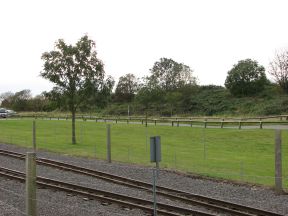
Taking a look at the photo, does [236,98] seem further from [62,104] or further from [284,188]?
[284,188]

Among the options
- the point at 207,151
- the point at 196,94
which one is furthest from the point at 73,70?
the point at 196,94

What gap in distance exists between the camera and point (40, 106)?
9925cm

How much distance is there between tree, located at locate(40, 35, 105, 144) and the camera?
30.6m

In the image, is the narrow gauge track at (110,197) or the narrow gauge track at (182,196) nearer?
the narrow gauge track at (110,197)

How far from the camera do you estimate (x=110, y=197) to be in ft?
43.0

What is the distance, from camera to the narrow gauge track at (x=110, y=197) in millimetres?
11069

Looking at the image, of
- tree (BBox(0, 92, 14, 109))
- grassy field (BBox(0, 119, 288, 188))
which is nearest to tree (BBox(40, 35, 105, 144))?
grassy field (BBox(0, 119, 288, 188))

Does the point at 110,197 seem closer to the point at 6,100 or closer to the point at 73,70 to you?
the point at 73,70

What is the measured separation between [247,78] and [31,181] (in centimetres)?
6948

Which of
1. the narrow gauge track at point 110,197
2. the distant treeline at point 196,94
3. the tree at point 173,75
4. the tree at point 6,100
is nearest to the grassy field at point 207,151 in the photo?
the narrow gauge track at point 110,197

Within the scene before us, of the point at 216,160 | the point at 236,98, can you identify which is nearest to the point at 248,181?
the point at 216,160

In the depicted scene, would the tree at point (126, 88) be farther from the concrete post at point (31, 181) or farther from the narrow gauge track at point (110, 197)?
the concrete post at point (31, 181)

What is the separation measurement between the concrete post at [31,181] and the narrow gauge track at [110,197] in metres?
3.40

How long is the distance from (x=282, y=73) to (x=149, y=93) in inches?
1031
